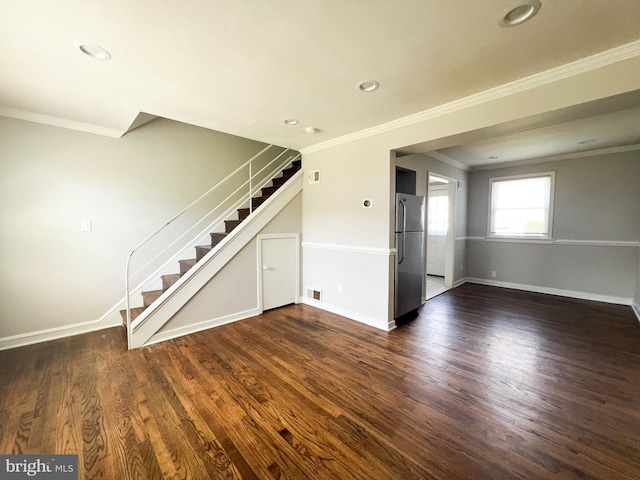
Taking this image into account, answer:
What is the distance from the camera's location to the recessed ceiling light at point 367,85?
2211 mm

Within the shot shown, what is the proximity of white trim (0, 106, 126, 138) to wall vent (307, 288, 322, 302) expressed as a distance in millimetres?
3494

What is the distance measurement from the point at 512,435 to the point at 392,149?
2.81 m

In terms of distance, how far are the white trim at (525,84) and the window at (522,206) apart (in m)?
3.81

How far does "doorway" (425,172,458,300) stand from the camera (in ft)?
17.5

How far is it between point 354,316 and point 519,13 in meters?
3.33

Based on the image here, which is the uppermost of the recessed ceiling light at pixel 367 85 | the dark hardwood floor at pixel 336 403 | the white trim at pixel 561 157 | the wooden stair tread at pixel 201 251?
the white trim at pixel 561 157

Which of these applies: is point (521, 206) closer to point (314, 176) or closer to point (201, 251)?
point (314, 176)

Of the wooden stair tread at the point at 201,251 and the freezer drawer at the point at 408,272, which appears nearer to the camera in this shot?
the freezer drawer at the point at 408,272

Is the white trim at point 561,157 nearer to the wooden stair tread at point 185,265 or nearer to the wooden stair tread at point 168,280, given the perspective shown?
the wooden stair tread at point 185,265

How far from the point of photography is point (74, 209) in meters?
3.17

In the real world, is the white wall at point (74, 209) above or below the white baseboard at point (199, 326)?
above

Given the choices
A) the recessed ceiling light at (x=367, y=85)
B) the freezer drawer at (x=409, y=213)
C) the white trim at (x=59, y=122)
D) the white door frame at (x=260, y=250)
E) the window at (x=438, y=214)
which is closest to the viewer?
the recessed ceiling light at (x=367, y=85)

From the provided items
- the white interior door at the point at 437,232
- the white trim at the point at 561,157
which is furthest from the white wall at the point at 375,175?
the white trim at the point at 561,157

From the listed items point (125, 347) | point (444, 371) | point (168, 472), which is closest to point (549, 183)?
point (444, 371)
